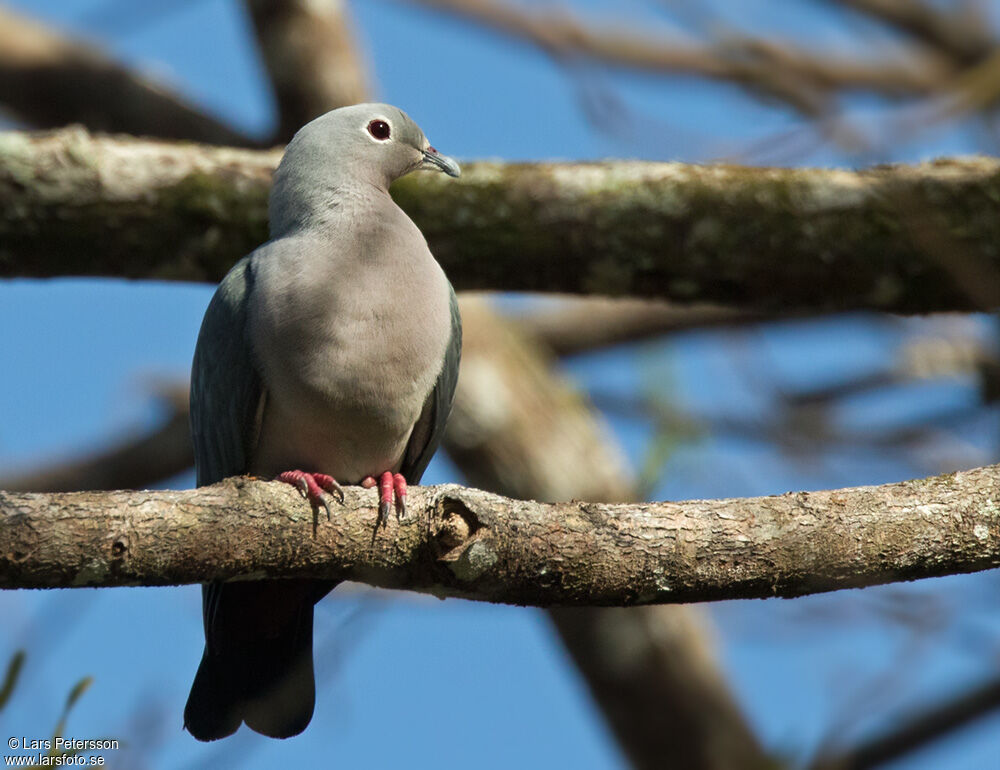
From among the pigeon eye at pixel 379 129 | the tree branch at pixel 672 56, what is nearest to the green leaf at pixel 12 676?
the pigeon eye at pixel 379 129

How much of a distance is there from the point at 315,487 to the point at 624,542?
75 centimetres

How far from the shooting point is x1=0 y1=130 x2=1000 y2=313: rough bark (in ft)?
15.1

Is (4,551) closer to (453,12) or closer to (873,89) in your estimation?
(453,12)

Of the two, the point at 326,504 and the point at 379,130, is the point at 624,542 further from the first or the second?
the point at 379,130

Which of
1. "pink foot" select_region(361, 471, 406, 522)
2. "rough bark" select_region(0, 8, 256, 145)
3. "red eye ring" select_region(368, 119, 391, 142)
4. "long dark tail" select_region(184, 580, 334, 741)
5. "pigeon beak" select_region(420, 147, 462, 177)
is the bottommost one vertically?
"rough bark" select_region(0, 8, 256, 145)

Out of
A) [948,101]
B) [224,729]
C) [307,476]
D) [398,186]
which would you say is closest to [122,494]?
[307,476]

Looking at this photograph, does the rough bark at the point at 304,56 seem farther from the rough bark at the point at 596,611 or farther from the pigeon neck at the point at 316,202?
the pigeon neck at the point at 316,202

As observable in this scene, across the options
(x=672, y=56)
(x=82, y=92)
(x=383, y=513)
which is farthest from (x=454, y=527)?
(x=672, y=56)

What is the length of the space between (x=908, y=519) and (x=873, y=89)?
19.2 feet

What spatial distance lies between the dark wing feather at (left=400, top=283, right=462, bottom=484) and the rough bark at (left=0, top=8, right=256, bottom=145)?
2.74m

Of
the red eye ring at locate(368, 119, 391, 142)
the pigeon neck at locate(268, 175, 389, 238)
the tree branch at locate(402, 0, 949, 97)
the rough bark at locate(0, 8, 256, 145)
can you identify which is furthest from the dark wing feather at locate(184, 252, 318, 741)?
the tree branch at locate(402, 0, 949, 97)

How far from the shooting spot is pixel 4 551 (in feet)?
8.08

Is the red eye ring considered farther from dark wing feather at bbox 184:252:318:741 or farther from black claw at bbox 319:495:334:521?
black claw at bbox 319:495:334:521

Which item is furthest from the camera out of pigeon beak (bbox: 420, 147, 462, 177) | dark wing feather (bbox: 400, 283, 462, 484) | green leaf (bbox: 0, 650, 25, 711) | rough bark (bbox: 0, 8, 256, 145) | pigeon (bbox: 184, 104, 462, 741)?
rough bark (bbox: 0, 8, 256, 145)
